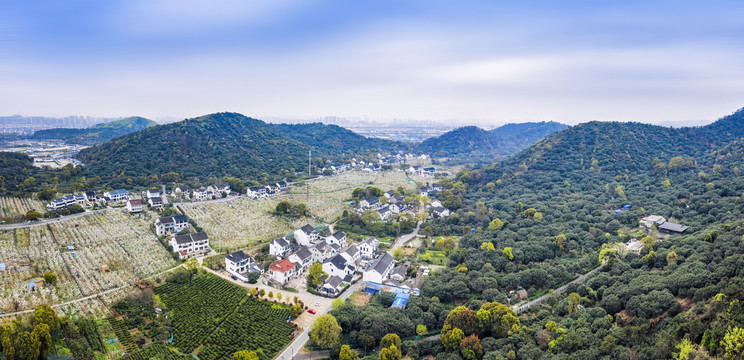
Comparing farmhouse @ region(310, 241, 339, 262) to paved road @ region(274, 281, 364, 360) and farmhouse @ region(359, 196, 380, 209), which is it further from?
farmhouse @ region(359, 196, 380, 209)

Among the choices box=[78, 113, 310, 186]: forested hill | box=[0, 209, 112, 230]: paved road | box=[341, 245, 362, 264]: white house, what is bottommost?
box=[341, 245, 362, 264]: white house

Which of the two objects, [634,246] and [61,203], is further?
[61,203]

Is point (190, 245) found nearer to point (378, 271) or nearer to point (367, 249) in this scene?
point (367, 249)

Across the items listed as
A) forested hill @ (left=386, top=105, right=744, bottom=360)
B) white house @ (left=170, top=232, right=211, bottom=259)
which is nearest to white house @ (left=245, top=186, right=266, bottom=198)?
white house @ (left=170, top=232, right=211, bottom=259)

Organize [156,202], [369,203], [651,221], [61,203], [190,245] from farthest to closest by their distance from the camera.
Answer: [369,203]
[156,202]
[61,203]
[651,221]
[190,245]

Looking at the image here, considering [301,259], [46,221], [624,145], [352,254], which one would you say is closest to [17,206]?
[46,221]

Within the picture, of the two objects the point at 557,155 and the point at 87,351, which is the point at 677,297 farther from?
the point at 557,155

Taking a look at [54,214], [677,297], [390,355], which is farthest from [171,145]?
[677,297]
